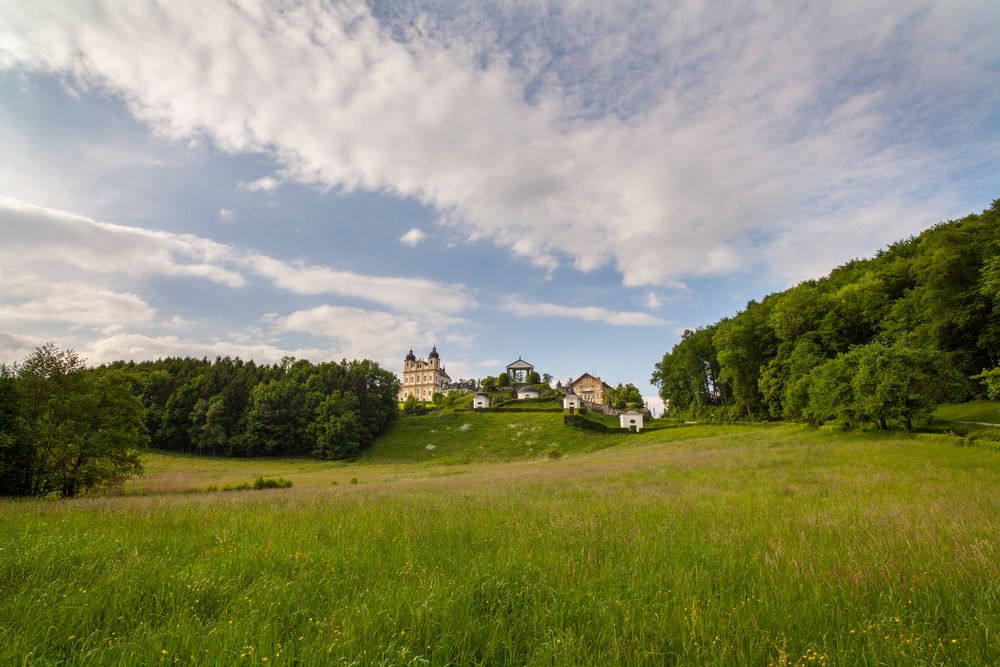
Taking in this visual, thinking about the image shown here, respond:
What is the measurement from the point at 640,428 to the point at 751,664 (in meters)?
78.0

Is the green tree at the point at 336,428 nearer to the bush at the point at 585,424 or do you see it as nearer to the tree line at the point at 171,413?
the tree line at the point at 171,413

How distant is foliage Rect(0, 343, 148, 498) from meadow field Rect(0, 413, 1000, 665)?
1343 cm

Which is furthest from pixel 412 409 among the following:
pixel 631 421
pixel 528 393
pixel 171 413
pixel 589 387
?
pixel 589 387

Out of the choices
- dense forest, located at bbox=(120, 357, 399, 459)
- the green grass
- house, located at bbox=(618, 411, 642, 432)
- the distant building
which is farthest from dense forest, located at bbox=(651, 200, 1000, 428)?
the distant building

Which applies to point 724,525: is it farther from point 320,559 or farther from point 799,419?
point 799,419

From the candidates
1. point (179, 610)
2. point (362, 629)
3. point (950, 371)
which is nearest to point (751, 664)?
point (362, 629)

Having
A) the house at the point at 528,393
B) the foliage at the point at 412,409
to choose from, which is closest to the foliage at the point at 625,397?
the house at the point at 528,393

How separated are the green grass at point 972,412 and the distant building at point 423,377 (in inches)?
6169

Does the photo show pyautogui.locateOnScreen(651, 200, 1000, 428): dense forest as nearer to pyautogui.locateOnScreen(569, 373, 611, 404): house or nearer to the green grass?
the green grass

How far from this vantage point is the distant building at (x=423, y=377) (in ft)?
609

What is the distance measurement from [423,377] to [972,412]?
169 metres

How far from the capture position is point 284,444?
3061 inches

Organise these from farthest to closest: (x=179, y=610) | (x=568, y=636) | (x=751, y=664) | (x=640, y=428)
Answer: (x=640, y=428) → (x=179, y=610) → (x=568, y=636) → (x=751, y=664)

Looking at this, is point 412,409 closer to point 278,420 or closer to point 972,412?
point 278,420
